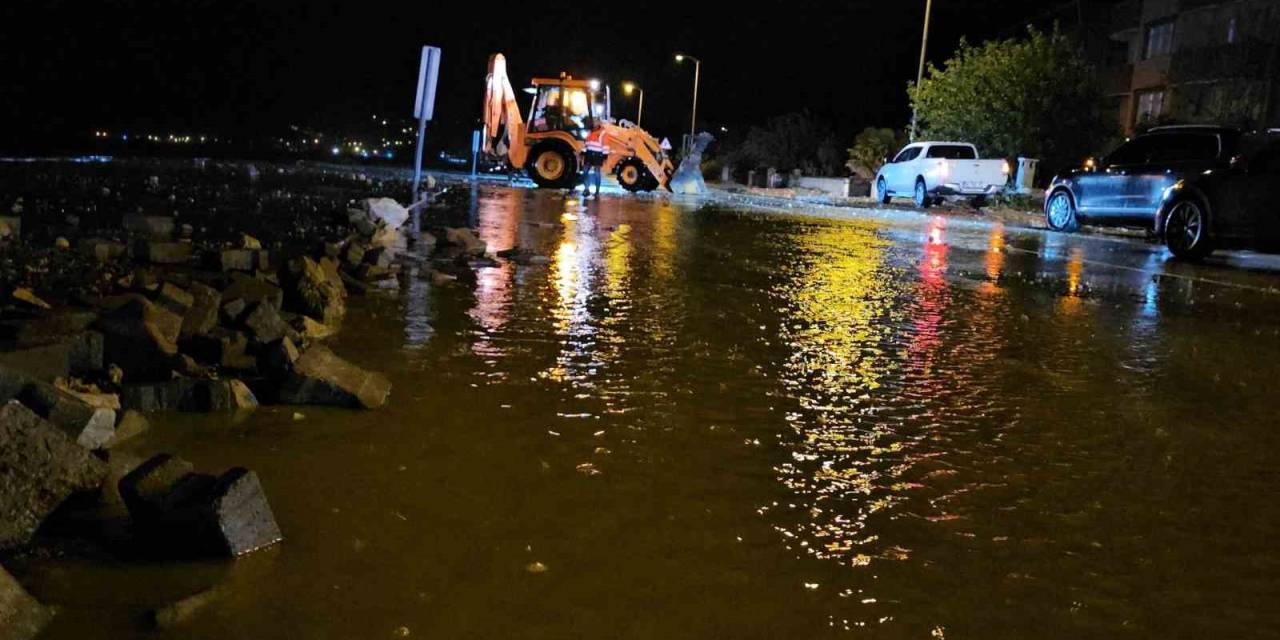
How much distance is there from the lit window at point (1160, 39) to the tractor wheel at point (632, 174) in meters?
27.0

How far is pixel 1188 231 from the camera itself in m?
15.8

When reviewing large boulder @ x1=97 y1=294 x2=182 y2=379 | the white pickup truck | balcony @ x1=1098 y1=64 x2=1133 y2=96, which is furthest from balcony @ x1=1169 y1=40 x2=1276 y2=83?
large boulder @ x1=97 y1=294 x2=182 y2=379

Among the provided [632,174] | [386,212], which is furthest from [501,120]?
[386,212]

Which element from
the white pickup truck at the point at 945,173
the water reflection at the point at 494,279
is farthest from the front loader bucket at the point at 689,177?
the water reflection at the point at 494,279

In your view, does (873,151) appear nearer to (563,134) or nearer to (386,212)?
(563,134)

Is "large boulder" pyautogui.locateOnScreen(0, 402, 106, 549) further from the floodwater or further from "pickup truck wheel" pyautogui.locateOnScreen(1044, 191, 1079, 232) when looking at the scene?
"pickup truck wheel" pyautogui.locateOnScreen(1044, 191, 1079, 232)

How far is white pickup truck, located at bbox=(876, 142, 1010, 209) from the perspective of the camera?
29531 millimetres

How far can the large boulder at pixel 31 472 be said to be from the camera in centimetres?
355

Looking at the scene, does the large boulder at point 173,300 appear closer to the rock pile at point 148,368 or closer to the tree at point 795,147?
the rock pile at point 148,368

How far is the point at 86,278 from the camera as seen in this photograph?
8.77m

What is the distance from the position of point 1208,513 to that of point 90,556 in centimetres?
426

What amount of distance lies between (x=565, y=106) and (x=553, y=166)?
199 cm

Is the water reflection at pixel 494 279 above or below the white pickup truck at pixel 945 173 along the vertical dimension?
below

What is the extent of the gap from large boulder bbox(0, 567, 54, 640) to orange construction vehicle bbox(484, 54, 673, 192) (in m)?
30.7
